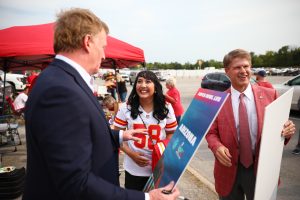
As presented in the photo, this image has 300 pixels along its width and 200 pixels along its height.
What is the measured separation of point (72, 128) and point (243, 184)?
1818mm

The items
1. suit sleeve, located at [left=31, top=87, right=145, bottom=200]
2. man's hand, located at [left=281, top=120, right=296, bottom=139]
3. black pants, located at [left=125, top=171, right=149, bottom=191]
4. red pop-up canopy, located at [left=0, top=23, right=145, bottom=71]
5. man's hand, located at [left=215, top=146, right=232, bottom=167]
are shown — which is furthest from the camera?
red pop-up canopy, located at [left=0, top=23, right=145, bottom=71]

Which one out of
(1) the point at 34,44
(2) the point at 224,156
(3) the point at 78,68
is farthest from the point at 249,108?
(1) the point at 34,44

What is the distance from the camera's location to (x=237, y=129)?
7.29 ft

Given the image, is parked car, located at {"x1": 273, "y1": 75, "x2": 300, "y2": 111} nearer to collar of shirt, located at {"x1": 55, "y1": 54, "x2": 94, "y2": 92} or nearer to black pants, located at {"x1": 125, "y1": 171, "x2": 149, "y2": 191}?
black pants, located at {"x1": 125, "y1": 171, "x2": 149, "y2": 191}

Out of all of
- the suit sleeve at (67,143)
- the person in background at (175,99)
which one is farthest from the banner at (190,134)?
the person in background at (175,99)

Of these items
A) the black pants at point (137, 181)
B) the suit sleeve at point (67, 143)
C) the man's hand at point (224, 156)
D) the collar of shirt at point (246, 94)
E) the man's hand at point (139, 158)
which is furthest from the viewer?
the black pants at point (137, 181)

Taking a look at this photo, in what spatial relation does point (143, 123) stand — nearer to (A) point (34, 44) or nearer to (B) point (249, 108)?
(B) point (249, 108)

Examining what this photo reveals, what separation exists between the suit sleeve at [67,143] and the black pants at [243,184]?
154 centimetres

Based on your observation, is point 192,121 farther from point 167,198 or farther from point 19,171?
point 19,171

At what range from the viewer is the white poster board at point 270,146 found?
1.52 metres

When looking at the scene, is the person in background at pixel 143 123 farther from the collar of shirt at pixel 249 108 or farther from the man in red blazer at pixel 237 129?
the collar of shirt at pixel 249 108

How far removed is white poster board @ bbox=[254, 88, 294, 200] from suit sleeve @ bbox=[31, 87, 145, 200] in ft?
3.18

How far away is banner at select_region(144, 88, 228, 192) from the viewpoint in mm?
1184

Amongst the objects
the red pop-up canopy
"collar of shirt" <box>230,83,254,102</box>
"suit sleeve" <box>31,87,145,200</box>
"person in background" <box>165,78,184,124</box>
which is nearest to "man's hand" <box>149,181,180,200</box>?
"suit sleeve" <box>31,87,145,200</box>
